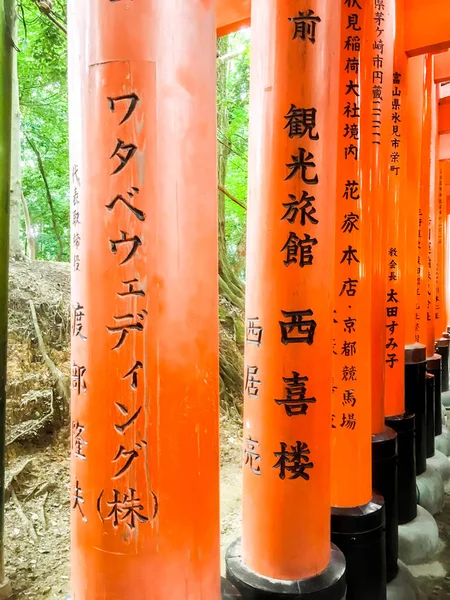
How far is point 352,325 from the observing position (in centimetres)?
268

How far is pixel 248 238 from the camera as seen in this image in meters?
2.14

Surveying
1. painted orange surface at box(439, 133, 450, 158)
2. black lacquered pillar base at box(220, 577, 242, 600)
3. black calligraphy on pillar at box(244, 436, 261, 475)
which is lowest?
black lacquered pillar base at box(220, 577, 242, 600)

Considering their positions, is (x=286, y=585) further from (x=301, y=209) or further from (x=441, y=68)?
(x=441, y=68)

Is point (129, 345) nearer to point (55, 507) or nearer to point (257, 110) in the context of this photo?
point (257, 110)

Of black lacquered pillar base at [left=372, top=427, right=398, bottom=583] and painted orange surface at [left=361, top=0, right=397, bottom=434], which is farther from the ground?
painted orange surface at [left=361, top=0, right=397, bottom=434]

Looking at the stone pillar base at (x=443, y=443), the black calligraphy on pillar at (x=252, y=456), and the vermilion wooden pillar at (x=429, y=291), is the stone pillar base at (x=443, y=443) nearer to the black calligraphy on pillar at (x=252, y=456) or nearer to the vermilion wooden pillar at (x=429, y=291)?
the vermilion wooden pillar at (x=429, y=291)

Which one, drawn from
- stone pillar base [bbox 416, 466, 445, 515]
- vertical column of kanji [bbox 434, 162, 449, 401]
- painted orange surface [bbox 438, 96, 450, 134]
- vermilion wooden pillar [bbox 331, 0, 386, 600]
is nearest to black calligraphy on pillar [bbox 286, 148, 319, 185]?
vermilion wooden pillar [bbox 331, 0, 386, 600]

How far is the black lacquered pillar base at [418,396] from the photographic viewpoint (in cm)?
521

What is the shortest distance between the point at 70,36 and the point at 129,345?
2.70ft

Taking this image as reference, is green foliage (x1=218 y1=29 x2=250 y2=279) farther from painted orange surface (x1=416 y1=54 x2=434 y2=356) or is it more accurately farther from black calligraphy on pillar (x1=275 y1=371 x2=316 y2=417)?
black calligraphy on pillar (x1=275 y1=371 x2=316 y2=417)

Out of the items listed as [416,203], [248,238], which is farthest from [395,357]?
[248,238]

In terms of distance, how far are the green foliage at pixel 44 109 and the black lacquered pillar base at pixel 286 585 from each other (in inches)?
183

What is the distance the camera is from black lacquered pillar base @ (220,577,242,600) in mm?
1843

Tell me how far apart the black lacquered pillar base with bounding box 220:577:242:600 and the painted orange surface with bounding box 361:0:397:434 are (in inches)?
66.8
